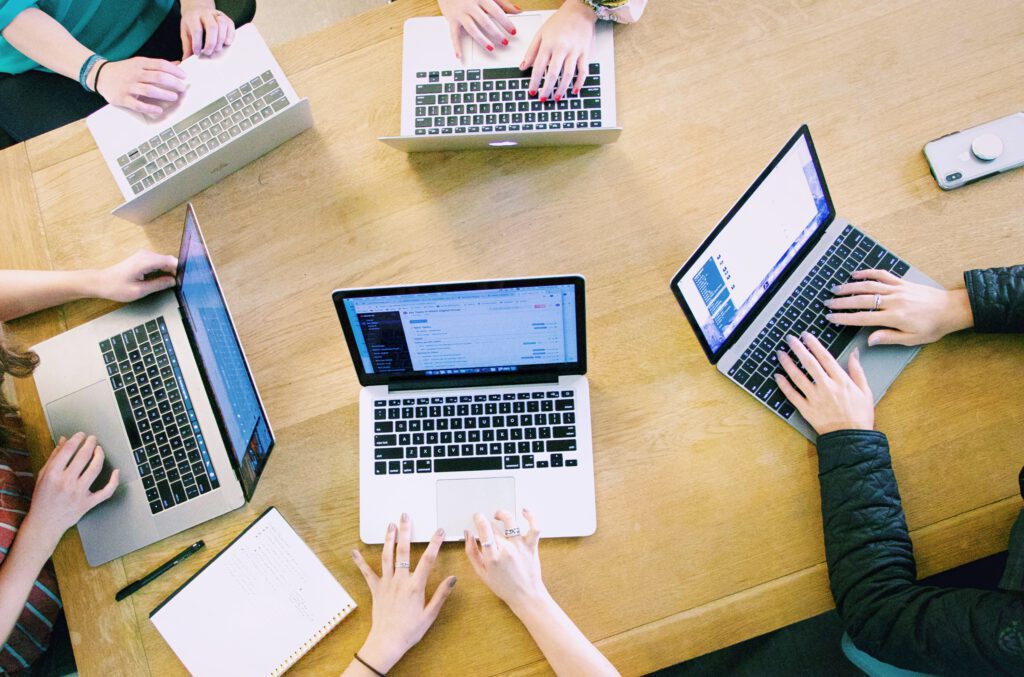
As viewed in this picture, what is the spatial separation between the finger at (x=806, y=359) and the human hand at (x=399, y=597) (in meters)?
0.60

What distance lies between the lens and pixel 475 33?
1.17 meters

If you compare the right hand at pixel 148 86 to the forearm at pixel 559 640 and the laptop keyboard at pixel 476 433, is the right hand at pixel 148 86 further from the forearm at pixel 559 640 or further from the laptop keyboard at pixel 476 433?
the forearm at pixel 559 640

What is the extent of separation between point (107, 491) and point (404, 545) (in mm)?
455

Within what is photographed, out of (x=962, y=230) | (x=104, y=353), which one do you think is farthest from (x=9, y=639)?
(x=962, y=230)

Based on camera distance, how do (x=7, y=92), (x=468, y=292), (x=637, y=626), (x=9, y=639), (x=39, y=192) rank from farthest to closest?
(x=7, y=92) → (x=39, y=192) → (x=9, y=639) → (x=637, y=626) → (x=468, y=292)

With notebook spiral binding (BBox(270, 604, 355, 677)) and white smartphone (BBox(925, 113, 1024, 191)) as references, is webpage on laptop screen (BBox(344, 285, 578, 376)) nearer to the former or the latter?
notebook spiral binding (BBox(270, 604, 355, 677))

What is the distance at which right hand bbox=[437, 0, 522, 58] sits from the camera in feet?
3.79

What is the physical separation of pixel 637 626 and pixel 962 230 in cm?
81

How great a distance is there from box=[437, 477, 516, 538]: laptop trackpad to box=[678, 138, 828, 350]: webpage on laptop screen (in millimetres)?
373

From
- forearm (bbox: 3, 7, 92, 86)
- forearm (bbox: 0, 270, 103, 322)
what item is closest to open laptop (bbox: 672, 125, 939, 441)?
forearm (bbox: 0, 270, 103, 322)

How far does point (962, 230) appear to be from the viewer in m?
1.12

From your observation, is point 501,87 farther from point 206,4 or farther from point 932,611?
point 932,611

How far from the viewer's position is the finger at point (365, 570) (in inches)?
39.7

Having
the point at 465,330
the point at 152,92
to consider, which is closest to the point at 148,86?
the point at 152,92
